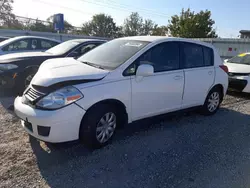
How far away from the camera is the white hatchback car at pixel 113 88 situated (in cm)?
274

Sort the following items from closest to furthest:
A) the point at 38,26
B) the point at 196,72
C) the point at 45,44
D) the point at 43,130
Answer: the point at 43,130, the point at 196,72, the point at 45,44, the point at 38,26

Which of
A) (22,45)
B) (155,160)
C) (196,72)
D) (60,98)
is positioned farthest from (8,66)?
(196,72)

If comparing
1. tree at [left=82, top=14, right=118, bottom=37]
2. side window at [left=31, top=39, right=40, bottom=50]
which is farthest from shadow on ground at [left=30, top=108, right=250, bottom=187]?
tree at [left=82, top=14, right=118, bottom=37]

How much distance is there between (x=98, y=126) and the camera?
10.1ft

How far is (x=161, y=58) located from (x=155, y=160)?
5.77 ft

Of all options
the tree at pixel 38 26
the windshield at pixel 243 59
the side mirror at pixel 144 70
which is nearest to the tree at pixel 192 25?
the tree at pixel 38 26

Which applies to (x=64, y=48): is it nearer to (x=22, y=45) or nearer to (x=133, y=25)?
(x=22, y=45)

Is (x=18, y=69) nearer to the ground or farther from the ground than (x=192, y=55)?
nearer to the ground

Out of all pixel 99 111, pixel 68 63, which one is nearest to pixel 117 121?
pixel 99 111

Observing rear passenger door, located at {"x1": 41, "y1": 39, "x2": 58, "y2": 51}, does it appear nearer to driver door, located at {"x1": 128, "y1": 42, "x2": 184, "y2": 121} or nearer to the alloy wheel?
driver door, located at {"x1": 128, "y1": 42, "x2": 184, "y2": 121}

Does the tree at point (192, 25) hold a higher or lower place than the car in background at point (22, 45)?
higher

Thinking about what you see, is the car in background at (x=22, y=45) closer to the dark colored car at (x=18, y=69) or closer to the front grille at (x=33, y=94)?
the dark colored car at (x=18, y=69)

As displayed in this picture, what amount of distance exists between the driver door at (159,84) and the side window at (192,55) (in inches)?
8.3

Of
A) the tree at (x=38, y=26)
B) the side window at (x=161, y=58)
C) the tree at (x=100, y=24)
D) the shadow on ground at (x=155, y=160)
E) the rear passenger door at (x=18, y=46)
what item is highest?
the tree at (x=100, y=24)
